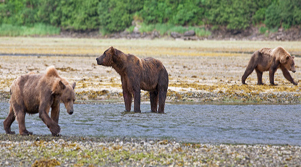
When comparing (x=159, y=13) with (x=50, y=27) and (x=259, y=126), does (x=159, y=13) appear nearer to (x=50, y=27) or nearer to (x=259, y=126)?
(x=50, y=27)

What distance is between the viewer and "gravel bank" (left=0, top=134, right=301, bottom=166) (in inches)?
268

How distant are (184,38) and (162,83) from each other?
55.4 metres

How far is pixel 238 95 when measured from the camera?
14836 mm

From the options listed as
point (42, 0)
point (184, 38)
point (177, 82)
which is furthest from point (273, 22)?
point (177, 82)

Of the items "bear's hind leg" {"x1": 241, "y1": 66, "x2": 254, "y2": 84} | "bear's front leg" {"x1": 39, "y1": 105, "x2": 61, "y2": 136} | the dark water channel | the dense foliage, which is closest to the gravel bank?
"bear's front leg" {"x1": 39, "y1": 105, "x2": 61, "y2": 136}

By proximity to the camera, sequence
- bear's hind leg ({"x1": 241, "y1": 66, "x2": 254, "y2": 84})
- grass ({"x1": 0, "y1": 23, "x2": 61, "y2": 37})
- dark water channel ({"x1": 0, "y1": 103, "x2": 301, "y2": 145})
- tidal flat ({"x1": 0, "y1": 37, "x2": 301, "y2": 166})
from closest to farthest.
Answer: tidal flat ({"x1": 0, "y1": 37, "x2": 301, "y2": 166}) → dark water channel ({"x1": 0, "y1": 103, "x2": 301, "y2": 145}) → bear's hind leg ({"x1": 241, "y1": 66, "x2": 254, "y2": 84}) → grass ({"x1": 0, "y1": 23, "x2": 61, "y2": 37})

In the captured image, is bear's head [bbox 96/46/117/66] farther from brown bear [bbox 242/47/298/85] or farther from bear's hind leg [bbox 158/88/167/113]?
brown bear [bbox 242/47/298/85]

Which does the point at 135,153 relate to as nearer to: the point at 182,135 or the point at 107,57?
the point at 182,135

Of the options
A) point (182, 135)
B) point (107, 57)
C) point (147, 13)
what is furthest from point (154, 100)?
point (147, 13)

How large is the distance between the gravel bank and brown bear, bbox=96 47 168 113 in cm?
305

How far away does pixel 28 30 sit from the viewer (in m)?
75.6

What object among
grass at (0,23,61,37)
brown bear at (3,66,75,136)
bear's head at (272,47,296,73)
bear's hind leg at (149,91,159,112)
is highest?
brown bear at (3,66,75,136)

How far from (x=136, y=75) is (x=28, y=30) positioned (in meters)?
67.6

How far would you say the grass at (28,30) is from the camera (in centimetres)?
7096
